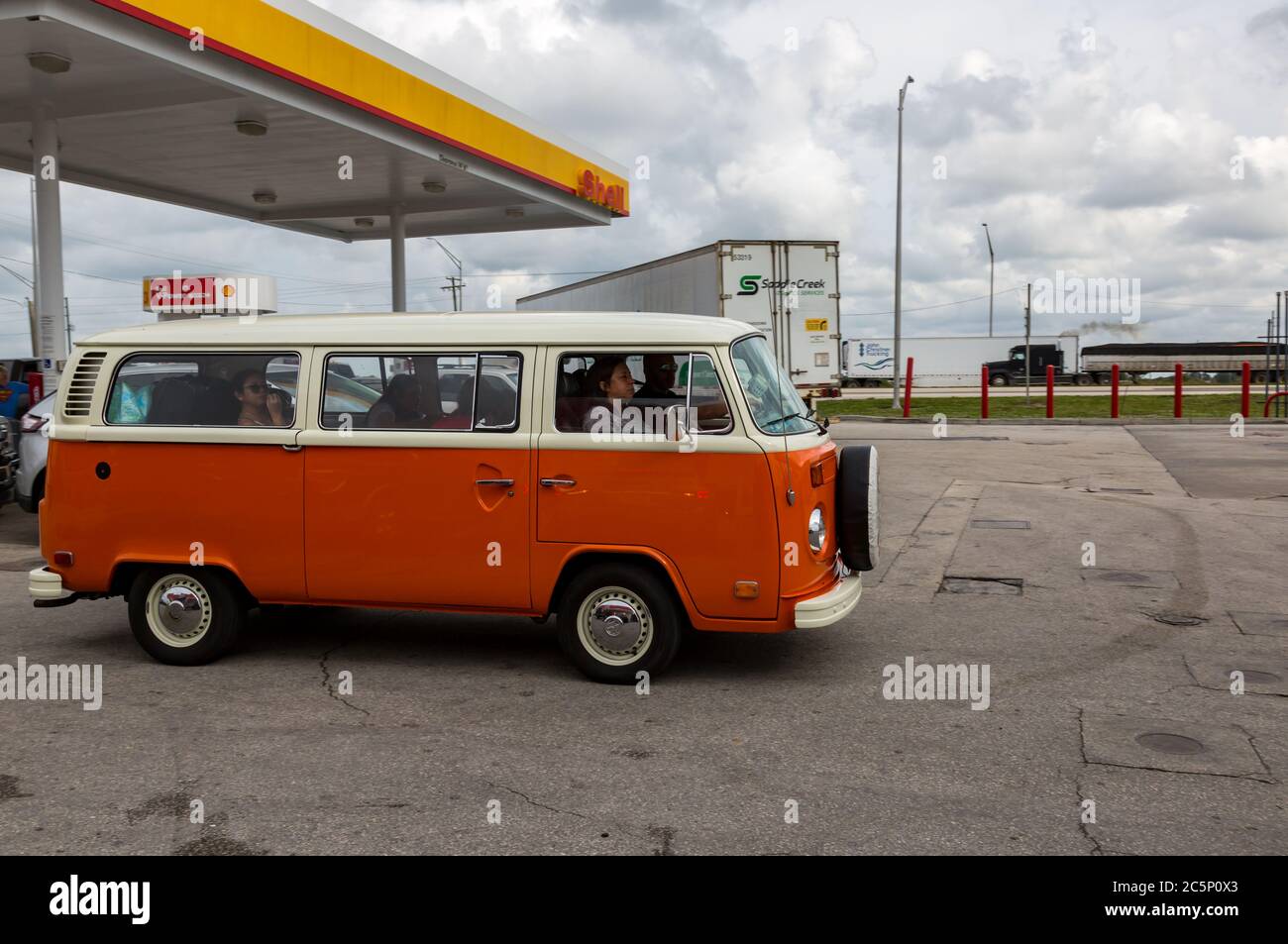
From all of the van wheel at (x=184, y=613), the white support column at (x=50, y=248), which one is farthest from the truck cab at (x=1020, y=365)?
the van wheel at (x=184, y=613)

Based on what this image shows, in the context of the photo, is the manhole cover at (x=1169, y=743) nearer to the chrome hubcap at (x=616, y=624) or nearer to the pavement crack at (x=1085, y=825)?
the pavement crack at (x=1085, y=825)

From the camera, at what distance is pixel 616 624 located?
6.04m

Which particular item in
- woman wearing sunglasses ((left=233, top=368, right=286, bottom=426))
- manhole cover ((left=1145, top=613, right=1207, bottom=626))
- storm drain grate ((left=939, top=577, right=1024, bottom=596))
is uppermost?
woman wearing sunglasses ((left=233, top=368, right=286, bottom=426))

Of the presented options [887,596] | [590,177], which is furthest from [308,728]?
[590,177]

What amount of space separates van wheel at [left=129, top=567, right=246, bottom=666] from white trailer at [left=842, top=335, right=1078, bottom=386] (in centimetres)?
5550

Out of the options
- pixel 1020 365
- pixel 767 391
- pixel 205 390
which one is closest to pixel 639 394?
pixel 767 391

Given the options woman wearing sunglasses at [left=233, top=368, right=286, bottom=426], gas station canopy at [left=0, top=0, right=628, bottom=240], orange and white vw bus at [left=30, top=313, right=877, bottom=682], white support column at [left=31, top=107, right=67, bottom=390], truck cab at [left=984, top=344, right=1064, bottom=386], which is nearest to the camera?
orange and white vw bus at [left=30, top=313, right=877, bottom=682]

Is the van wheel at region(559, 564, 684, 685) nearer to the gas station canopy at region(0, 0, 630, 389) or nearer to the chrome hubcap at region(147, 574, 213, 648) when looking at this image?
A: the chrome hubcap at region(147, 574, 213, 648)

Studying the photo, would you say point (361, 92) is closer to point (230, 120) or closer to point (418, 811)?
point (230, 120)

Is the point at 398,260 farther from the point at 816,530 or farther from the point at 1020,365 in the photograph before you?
the point at 1020,365

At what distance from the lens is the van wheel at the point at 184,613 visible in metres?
6.53

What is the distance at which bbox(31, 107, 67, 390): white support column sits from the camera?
48.1 ft

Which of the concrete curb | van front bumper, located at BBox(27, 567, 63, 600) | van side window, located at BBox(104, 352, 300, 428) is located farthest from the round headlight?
the concrete curb

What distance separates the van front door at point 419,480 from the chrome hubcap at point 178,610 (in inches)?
27.9
